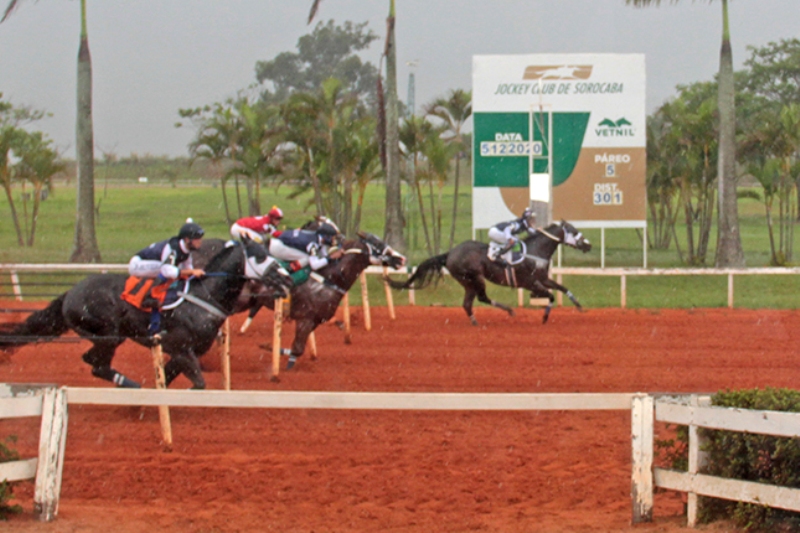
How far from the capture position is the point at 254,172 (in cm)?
2388

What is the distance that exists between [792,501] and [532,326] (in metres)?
10.2

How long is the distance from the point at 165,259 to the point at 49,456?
3.03 meters

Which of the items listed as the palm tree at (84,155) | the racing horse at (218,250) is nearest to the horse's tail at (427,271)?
the racing horse at (218,250)

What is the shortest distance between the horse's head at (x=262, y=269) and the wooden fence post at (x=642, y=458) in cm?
442

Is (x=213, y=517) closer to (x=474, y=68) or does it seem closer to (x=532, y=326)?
(x=532, y=326)

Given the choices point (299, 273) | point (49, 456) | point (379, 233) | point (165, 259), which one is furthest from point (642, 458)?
point (379, 233)

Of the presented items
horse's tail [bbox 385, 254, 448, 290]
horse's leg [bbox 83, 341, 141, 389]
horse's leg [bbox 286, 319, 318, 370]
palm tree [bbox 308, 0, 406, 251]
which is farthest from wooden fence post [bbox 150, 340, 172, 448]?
palm tree [bbox 308, 0, 406, 251]

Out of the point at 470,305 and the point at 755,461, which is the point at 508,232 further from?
the point at 755,461

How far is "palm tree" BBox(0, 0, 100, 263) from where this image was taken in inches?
907

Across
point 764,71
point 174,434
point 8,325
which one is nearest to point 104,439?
point 174,434

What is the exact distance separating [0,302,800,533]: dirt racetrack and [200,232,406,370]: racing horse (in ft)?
1.55

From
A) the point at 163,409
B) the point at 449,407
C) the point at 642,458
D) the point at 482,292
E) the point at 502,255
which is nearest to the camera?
the point at 642,458

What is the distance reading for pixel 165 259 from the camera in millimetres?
8281

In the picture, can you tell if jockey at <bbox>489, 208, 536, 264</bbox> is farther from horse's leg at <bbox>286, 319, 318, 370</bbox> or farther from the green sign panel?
horse's leg at <bbox>286, 319, 318, 370</bbox>
